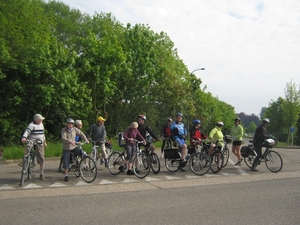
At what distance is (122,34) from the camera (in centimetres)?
3959

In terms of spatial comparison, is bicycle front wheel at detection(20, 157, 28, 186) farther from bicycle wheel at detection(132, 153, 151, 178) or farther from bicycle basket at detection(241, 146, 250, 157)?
bicycle basket at detection(241, 146, 250, 157)

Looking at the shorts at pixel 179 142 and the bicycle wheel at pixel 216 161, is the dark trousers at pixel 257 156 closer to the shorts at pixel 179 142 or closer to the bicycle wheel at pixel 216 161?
the bicycle wheel at pixel 216 161

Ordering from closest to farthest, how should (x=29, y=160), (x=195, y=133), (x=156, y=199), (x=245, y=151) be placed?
1. (x=156, y=199)
2. (x=29, y=160)
3. (x=195, y=133)
4. (x=245, y=151)

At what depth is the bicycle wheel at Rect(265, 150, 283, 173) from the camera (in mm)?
12344

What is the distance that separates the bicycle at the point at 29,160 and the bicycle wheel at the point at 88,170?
133cm

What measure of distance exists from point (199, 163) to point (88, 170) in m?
3.50

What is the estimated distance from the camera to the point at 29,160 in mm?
10156

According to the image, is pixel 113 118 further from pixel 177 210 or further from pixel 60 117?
pixel 177 210

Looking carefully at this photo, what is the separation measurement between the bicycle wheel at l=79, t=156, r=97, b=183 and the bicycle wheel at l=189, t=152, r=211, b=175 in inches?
122

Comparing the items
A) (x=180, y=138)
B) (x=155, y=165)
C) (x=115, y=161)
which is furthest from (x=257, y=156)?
(x=115, y=161)

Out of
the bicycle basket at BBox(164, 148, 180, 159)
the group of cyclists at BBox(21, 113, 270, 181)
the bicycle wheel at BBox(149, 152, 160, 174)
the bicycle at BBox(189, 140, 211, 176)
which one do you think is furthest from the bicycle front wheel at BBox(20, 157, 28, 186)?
the bicycle at BBox(189, 140, 211, 176)

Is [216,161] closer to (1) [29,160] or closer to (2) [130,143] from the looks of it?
(2) [130,143]

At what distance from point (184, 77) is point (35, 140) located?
38.8m

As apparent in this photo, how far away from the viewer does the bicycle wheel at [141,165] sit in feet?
36.7
